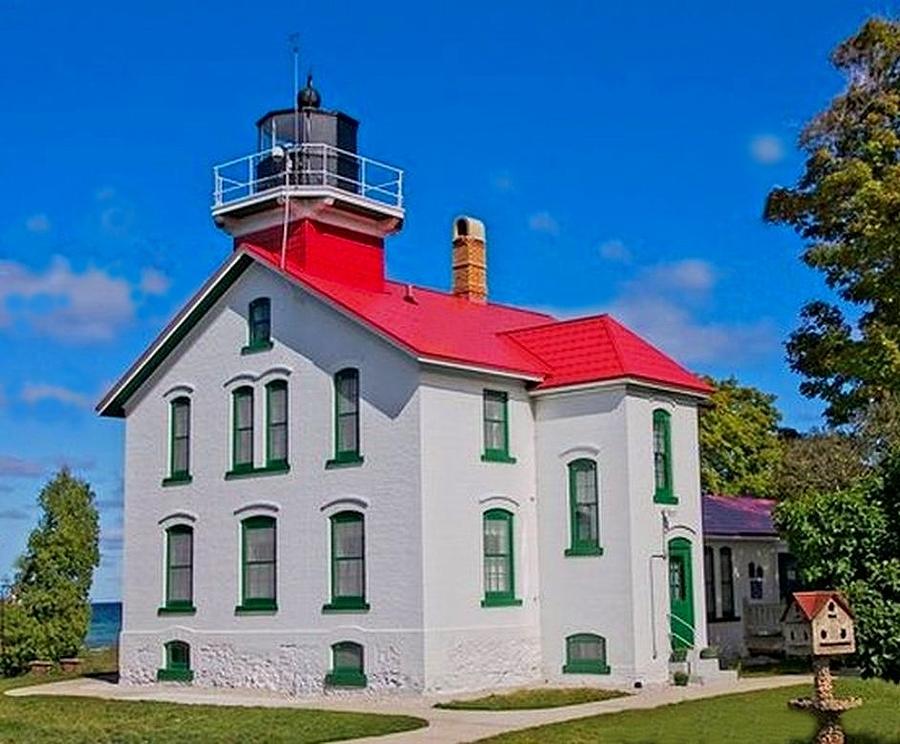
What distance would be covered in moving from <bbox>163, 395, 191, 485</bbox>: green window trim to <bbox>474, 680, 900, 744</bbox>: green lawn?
1105 cm

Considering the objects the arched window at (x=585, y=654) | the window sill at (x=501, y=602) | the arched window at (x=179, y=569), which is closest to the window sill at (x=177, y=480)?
the arched window at (x=179, y=569)

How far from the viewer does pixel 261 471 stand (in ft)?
83.0

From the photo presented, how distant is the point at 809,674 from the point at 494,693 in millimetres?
5893

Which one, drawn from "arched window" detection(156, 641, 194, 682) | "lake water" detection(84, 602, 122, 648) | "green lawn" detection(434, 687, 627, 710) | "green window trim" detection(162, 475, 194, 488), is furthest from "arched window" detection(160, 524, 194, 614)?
"lake water" detection(84, 602, 122, 648)

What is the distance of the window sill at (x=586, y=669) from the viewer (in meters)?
23.6

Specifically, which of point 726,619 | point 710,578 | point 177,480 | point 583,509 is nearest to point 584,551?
point 583,509

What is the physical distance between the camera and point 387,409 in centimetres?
2355

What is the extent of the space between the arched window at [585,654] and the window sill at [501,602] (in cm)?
110

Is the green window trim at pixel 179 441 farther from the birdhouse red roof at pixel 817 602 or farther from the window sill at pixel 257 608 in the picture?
the birdhouse red roof at pixel 817 602

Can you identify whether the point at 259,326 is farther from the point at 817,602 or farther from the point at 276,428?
the point at 817,602

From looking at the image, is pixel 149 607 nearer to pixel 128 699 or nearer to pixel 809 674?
pixel 128 699

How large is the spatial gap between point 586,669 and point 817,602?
12.4m

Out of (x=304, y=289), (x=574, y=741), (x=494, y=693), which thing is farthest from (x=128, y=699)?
(x=574, y=741)

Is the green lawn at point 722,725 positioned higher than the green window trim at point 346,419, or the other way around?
the green window trim at point 346,419
